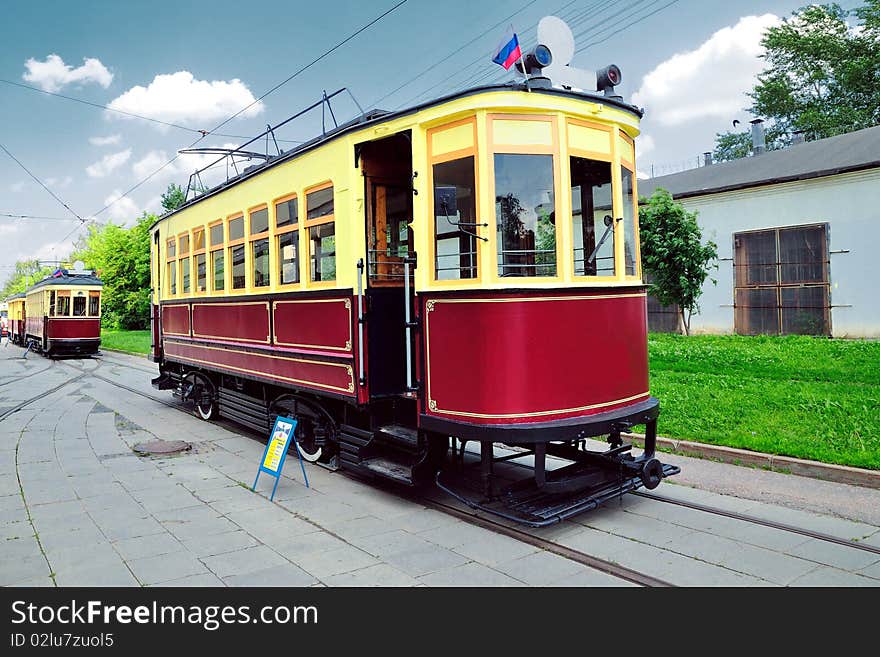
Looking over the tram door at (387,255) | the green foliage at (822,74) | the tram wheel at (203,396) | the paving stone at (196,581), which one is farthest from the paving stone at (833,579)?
the green foliage at (822,74)

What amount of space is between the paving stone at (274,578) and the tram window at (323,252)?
2.93 m

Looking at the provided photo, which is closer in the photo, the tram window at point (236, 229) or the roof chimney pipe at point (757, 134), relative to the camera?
the tram window at point (236, 229)

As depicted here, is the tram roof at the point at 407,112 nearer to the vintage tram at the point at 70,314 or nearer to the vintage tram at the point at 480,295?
the vintage tram at the point at 480,295

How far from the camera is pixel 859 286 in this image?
1712 centimetres

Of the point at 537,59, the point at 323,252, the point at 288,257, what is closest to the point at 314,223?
the point at 323,252

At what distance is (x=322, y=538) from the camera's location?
16.8 feet

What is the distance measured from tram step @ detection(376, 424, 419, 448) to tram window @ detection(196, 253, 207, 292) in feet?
15.7

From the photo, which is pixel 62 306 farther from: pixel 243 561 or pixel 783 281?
pixel 243 561

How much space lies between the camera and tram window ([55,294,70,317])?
2600cm

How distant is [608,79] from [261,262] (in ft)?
14.5

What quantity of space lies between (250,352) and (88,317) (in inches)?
844

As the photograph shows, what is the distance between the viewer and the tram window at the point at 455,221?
5.12 meters
